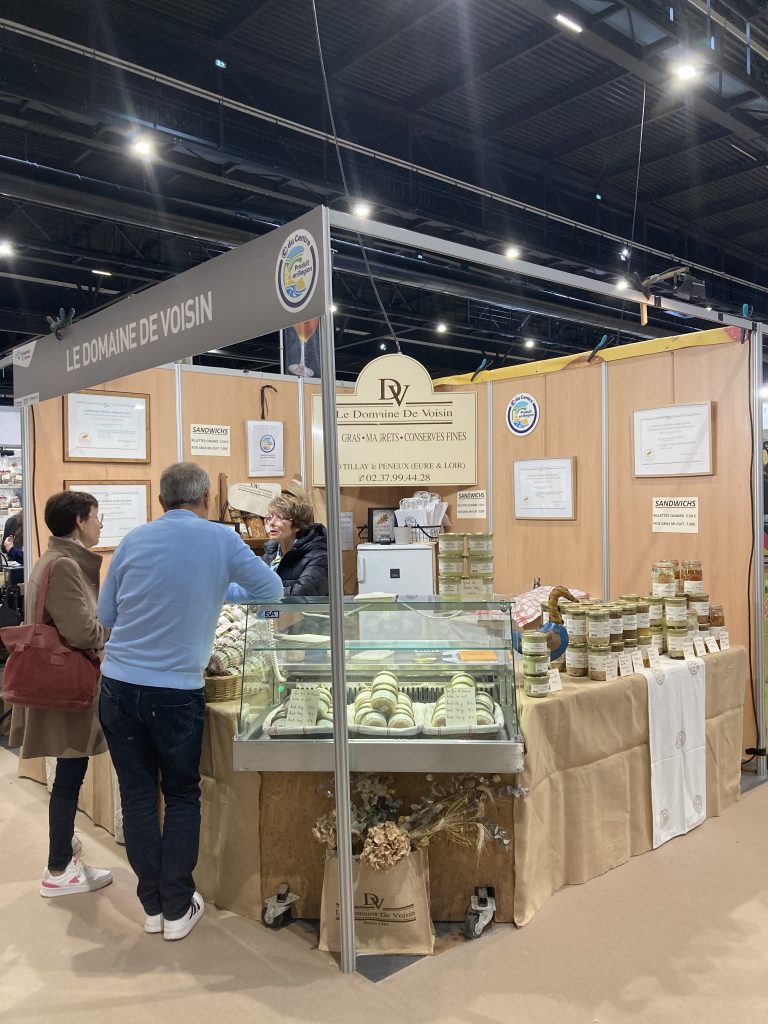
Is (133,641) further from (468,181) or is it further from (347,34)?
(468,181)

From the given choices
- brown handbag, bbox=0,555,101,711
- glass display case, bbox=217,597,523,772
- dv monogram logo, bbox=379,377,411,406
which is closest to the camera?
glass display case, bbox=217,597,523,772

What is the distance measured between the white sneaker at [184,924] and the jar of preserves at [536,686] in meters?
1.46

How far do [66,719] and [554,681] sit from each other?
1.95 m

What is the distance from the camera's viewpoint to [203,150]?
5586 millimetres

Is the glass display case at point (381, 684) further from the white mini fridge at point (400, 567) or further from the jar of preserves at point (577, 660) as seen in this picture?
the white mini fridge at point (400, 567)

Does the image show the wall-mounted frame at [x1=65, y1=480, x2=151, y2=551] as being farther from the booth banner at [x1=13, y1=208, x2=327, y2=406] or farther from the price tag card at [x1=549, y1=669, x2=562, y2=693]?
the price tag card at [x1=549, y1=669, x2=562, y2=693]

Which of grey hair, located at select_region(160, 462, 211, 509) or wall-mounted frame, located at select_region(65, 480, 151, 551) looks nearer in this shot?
grey hair, located at select_region(160, 462, 211, 509)

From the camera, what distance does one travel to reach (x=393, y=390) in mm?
4691

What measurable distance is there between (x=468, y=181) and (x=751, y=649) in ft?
15.4

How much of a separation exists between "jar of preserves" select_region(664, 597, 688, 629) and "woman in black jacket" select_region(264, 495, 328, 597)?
1664 mm

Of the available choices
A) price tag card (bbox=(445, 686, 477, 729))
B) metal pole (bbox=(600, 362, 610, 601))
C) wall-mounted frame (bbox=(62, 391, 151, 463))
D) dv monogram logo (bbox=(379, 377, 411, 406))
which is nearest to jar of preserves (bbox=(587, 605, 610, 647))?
price tag card (bbox=(445, 686, 477, 729))

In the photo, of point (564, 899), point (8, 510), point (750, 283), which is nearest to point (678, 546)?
point (564, 899)

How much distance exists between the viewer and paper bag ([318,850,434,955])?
8.44 ft

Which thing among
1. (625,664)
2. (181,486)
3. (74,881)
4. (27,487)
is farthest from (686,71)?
(74,881)
